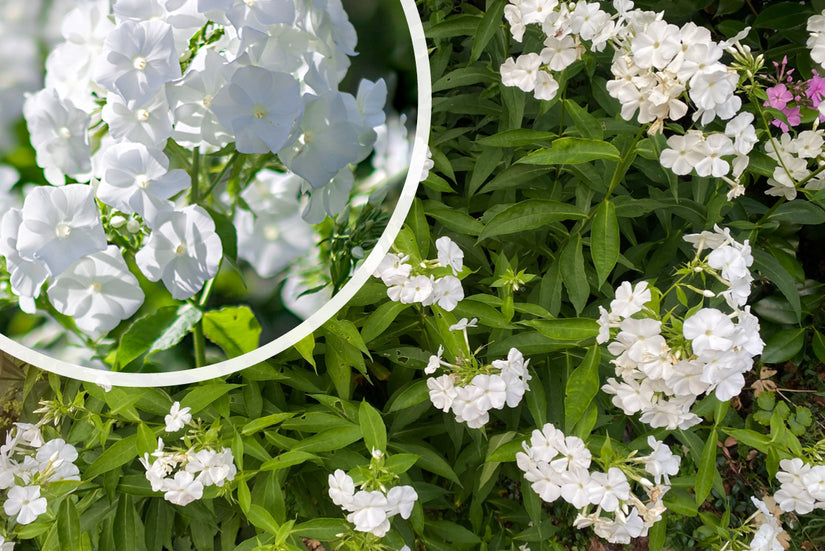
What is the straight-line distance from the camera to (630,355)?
2.78 feet

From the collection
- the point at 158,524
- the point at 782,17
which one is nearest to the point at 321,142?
the point at 158,524

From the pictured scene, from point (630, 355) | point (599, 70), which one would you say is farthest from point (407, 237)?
point (599, 70)

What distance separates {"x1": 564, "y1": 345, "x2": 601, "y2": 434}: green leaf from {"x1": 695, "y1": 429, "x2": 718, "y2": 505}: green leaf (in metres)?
0.23

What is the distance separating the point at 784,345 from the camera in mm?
1424

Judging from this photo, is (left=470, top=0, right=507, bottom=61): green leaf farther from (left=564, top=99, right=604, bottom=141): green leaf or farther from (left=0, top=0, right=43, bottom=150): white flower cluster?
(left=0, top=0, right=43, bottom=150): white flower cluster

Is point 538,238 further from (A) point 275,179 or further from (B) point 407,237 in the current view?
(A) point 275,179

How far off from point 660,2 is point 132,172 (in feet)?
4.62

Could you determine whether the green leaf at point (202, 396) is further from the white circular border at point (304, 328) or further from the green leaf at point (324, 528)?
the white circular border at point (304, 328)

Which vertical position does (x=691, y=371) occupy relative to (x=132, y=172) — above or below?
below

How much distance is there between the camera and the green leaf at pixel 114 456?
1115 millimetres

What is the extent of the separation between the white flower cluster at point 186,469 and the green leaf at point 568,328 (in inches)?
20.1

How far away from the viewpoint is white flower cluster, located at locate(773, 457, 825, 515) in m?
1.01

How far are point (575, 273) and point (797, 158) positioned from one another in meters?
0.44

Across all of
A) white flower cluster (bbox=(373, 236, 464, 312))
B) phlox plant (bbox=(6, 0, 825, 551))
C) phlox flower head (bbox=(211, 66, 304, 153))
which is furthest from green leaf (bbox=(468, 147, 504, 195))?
phlox flower head (bbox=(211, 66, 304, 153))
